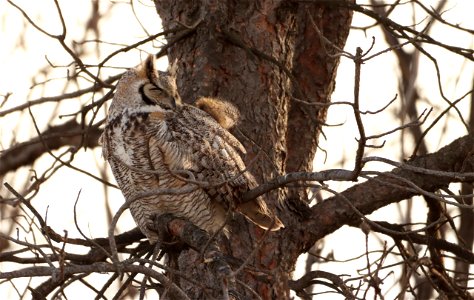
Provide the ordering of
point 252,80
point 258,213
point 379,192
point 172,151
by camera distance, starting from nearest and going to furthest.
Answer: point 172,151 < point 258,213 < point 379,192 < point 252,80

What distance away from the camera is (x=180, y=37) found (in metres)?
4.89

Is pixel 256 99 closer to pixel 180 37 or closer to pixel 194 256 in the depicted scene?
pixel 180 37

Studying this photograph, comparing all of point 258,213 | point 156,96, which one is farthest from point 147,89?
point 258,213

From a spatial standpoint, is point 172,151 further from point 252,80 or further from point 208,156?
point 252,80

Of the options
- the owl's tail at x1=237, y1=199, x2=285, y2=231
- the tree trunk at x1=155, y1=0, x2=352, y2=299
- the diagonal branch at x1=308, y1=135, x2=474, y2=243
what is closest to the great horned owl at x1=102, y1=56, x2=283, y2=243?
the owl's tail at x1=237, y1=199, x2=285, y2=231

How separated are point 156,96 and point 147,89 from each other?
77 mm

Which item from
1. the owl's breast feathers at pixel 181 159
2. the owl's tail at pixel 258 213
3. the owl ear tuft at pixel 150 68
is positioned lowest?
the owl's tail at pixel 258 213

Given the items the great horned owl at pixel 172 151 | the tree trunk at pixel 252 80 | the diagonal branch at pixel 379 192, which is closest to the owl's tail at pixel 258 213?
the great horned owl at pixel 172 151

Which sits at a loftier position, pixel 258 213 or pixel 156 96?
pixel 156 96

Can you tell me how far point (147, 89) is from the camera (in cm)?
468

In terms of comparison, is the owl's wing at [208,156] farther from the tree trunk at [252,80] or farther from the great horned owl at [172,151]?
the tree trunk at [252,80]

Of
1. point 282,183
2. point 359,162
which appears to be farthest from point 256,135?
point 359,162

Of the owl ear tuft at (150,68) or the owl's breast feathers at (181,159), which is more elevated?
the owl ear tuft at (150,68)

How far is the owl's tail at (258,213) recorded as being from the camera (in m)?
4.43
